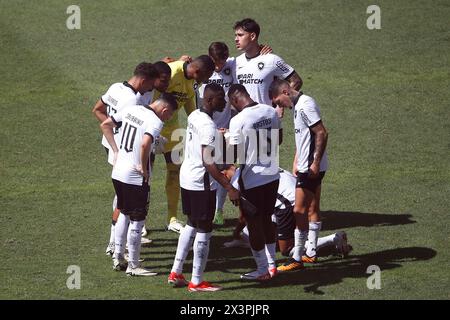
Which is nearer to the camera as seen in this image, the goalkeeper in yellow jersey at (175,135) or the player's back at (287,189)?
the player's back at (287,189)

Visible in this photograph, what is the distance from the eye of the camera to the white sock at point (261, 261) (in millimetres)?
13648

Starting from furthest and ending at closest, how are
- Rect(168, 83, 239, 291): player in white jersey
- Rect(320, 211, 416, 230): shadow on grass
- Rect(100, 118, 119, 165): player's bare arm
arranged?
Rect(320, 211, 416, 230): shadow on grass < Rect(100, 118, 119, 165): player's bare arm < Rect(168, 83, 239, 291): player in white jersey

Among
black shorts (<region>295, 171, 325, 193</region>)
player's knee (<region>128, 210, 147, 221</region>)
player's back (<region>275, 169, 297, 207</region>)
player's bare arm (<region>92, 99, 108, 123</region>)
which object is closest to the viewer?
player's knee (<region>128, 210, 147, 221</region>)

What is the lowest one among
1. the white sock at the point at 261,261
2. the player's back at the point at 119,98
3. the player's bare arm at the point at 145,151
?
the white sock at the point at 261,261

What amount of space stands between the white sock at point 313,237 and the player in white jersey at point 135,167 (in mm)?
2440

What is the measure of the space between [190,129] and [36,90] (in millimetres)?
9772

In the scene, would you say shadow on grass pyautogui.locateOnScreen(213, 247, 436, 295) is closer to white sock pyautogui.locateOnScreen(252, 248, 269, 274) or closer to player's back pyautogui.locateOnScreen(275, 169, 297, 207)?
white sock pyautogui.locateOnScreen(252, 248, 269, 274)

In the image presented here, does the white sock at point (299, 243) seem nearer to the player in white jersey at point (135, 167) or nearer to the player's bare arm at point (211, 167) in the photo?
the player's bare arm at point (211, 167)

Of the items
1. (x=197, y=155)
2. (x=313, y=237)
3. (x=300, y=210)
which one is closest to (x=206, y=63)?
(x=197, y=155)

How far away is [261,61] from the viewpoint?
629 inches

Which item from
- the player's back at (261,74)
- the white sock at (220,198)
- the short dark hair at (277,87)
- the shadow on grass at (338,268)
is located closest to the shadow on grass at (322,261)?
the shadow on grass at (338,268)

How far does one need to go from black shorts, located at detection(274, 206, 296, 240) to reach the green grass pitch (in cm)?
63

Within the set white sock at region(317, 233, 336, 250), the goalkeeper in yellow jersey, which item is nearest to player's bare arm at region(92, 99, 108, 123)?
the goalkeeper in yellow jersey

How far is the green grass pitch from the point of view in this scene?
1398cm
